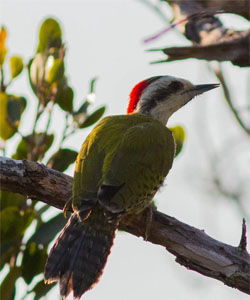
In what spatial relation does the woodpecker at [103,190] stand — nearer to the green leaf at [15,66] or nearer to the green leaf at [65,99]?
the green leaf at [65,99]

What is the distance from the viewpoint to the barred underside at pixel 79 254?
495 cm

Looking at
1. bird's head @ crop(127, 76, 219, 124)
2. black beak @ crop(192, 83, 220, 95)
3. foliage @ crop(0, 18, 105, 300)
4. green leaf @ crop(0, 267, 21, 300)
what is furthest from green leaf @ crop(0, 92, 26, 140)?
black beak @ crop(192, 83, 220, 95)

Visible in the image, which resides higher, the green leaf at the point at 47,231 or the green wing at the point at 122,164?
the green wing at the point at 122,164

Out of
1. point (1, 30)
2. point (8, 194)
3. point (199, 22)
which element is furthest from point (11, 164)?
point (199, 22)

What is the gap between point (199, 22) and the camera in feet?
20.7

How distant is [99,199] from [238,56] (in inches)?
67.6

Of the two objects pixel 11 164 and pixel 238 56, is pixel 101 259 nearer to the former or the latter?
pixel 11 164

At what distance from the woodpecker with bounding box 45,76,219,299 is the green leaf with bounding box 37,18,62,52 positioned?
828 mm

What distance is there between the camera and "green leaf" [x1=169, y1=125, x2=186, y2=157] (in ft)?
19.8

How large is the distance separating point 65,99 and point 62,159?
55 cm

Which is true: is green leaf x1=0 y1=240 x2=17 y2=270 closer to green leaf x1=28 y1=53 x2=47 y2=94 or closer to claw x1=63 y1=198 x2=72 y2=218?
claw x1=63 y1=198 x2=72 y2=218

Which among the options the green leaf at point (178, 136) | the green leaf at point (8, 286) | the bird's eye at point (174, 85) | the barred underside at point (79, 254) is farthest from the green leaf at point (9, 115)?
the bird's eye at point (174, 85)

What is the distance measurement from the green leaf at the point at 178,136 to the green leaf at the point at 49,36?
125 cm

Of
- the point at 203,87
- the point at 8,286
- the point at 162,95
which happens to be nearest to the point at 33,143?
the point at 8,286
